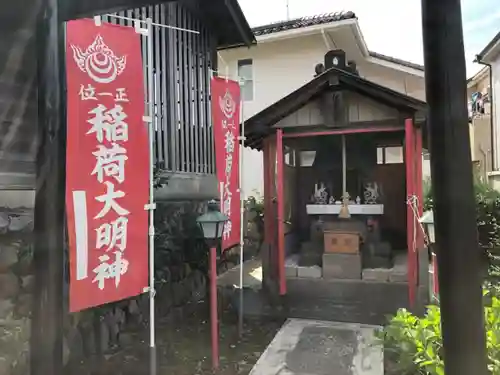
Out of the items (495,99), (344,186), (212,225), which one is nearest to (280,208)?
(344,186)

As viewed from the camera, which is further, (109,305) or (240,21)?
(240,21)

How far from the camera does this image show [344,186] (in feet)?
25.0

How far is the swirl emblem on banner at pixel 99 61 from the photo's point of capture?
314 cm

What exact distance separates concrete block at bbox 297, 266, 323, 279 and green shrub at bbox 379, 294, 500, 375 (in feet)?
11.3

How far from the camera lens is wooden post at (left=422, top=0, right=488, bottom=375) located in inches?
59.9

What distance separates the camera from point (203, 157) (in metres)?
8.03

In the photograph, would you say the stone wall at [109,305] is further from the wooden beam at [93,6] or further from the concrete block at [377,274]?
the concrete block at [377,274]

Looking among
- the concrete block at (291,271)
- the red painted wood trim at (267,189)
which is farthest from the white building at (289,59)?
the concrete block at (291,271)

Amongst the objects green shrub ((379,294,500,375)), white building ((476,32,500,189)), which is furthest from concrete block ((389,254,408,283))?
white building ((476,32,500,189))

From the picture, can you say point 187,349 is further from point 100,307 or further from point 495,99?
point 495,99

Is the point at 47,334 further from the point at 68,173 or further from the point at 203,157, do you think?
the point at 203,157

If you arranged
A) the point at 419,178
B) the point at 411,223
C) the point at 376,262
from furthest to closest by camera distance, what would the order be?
the point at 376,262 < the point at 419,178 < the point at 411,223

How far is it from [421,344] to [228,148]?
3573mm

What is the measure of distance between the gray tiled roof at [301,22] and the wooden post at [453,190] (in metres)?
9.96
